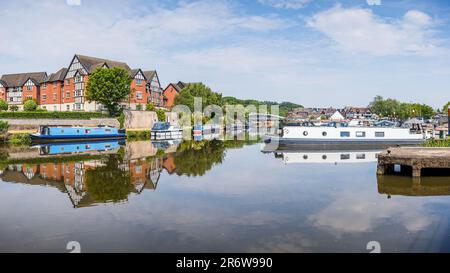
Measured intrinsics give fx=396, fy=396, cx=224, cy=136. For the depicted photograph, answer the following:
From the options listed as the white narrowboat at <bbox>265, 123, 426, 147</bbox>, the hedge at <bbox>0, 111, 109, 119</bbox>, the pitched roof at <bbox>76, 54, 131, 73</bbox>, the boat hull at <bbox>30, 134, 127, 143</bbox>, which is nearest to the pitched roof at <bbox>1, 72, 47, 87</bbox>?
→ the pitched roof at <bbox>76, 54, 131, 73</bbox>

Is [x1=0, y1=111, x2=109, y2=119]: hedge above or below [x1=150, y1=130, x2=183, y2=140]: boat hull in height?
above

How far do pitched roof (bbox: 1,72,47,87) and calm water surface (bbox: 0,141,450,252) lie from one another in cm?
5236

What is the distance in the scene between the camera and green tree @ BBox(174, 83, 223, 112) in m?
64.0

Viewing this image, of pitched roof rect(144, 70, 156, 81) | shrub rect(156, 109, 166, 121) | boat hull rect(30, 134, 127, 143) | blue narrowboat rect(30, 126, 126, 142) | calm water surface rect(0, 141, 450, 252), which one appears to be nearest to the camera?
calm water surface rect(0, 141, 450, 252)

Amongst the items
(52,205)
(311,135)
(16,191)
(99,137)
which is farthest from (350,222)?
(99,137)

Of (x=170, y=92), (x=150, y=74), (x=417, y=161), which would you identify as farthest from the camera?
(x=170, y=92)

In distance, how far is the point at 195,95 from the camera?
65.6m

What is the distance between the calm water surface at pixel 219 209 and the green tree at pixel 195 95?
138ft

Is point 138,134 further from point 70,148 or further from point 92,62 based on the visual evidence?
point 92,62

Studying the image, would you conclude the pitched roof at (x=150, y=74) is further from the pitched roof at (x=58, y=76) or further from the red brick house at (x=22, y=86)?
the red brick house at (x=22, y=86)

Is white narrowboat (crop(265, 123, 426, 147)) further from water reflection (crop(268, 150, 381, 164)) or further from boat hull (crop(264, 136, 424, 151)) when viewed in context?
water reflection (crop(268, 150, 381, 164))

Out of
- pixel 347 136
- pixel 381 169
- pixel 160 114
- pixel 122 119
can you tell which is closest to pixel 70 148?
pixel 122 119

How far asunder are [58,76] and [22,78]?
933 cm

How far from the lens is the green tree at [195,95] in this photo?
63966 millimetres
